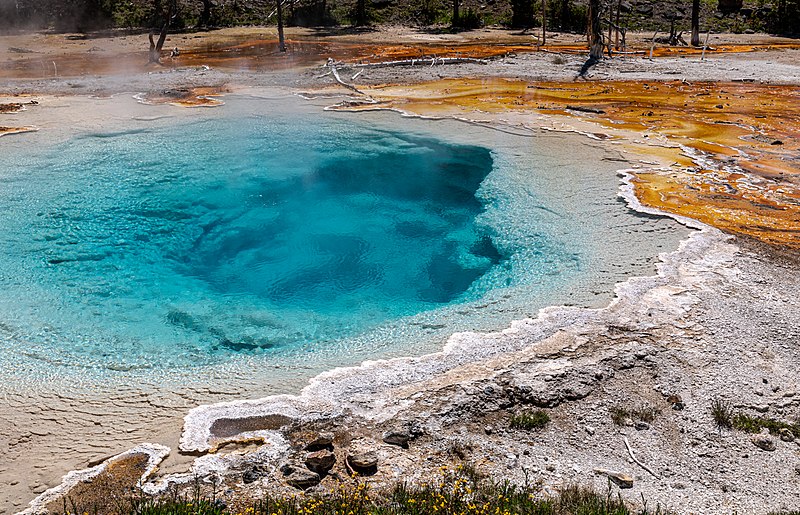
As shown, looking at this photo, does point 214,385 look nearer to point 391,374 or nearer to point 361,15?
point 391,374

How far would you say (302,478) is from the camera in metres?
3.71

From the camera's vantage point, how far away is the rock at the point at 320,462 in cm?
381

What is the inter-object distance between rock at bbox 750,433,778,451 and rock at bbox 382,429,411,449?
2136 millimetres

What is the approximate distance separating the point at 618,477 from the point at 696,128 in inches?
360


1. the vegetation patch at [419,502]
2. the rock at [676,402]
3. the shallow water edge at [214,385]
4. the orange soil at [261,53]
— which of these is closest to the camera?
the vegetation patch at [419,502]

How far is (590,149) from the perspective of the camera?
32.7 ft

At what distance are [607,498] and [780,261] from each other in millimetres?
3905

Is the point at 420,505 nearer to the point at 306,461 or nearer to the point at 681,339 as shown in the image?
the point at 306,461

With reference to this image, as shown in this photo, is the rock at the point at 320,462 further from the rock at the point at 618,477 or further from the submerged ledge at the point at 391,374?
the rock at the point at 618,477

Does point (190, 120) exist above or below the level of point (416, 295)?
above

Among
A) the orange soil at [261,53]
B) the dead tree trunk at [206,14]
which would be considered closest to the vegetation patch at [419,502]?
the orange soil at [261,53]

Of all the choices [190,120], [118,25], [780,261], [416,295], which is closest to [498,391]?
[416,295]

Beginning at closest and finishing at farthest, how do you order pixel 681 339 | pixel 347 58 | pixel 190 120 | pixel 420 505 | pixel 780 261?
pixel 420 505
pixel 681 339
pixel 780 261
pixel 190 120
pixel 347 58

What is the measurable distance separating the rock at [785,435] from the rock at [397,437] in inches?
91.5
